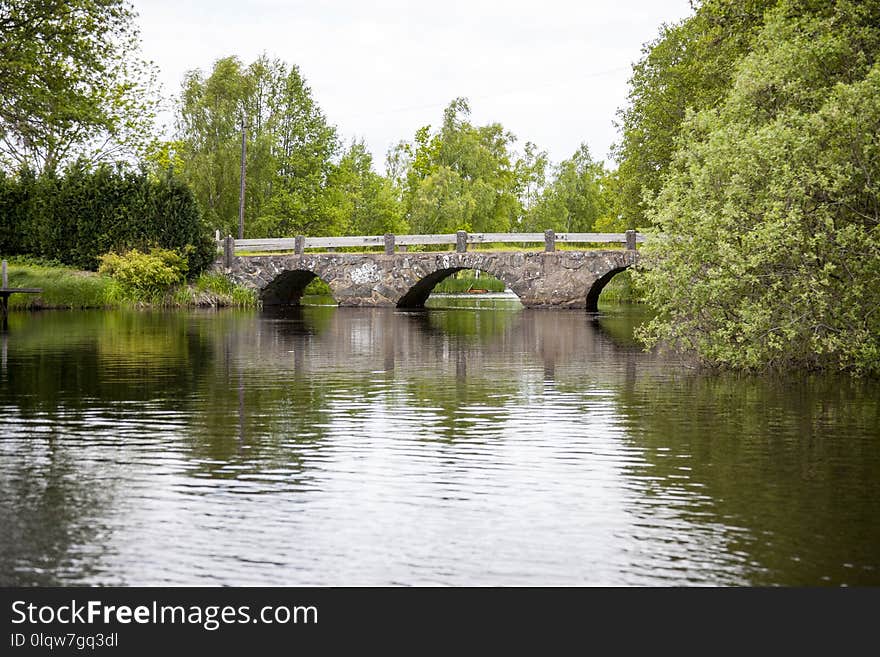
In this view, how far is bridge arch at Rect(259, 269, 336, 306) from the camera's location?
45531 mm

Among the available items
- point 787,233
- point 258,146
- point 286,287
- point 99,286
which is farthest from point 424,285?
point 787,233

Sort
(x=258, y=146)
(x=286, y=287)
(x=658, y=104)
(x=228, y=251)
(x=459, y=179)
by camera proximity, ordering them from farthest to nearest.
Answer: (x=459, y=179), (x=258, y=146), (x=286, y=287), (x=228, y=251), (x=658, y=104)

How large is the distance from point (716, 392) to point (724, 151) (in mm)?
3941

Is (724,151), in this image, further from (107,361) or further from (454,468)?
(107,361)

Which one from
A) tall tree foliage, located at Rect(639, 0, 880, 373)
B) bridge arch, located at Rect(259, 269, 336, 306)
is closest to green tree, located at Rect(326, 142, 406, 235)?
bridge arch, located at Rect(259, 269, 336, 306)

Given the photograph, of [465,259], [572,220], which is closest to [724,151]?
[465,259]

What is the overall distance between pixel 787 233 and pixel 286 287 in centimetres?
3607

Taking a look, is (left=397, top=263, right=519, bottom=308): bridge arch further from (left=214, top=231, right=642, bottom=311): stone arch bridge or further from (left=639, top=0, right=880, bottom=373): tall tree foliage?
(left=639, top=0, right=880, bottom=373): tall tree foliage

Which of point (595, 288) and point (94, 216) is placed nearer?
point (94, 216)

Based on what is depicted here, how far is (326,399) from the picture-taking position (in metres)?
12.7

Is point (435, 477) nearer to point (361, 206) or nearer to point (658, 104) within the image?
point (658, 104)

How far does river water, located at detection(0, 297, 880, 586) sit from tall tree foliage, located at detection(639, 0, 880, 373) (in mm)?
671

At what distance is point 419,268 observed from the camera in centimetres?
4322
